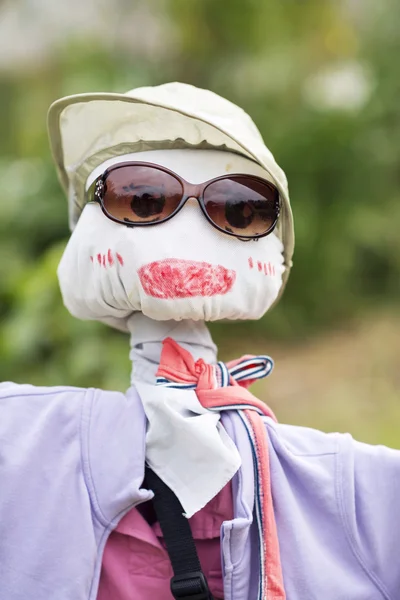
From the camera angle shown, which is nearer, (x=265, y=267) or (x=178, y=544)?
(x=178, y=544)

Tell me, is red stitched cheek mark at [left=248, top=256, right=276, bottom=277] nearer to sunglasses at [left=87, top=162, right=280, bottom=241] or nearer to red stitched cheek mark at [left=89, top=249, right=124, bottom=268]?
sunglasses at [left=87, top=162, right=280, bottom=241]

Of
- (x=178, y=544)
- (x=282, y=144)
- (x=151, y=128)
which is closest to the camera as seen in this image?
(x=178, y=544)

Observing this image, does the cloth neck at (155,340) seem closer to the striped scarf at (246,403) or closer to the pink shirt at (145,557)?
the striped scarf at (246,403)

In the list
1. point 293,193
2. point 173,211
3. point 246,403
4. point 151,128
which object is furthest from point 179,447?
point 293,193

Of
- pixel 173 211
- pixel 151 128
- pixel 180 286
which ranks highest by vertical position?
pixel 151 128

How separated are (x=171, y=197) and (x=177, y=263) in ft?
0.38

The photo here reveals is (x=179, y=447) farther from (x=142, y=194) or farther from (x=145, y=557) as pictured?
(x=142, y=194)

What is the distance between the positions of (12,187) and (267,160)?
396cm

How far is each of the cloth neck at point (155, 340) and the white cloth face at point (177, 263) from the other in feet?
0.18

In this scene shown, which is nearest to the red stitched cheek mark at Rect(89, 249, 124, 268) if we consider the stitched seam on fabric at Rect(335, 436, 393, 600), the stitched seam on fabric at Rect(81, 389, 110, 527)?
the stitched seam on fabric at Rect(81, 389, 110, 527)

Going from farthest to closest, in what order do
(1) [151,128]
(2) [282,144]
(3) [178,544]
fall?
(2) [282,144] < (1) [151,128] < (3) [178,544]

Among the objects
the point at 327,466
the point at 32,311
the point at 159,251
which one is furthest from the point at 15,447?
the point at 32,311

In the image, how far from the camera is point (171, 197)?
1241mm

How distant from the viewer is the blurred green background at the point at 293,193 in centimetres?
392
